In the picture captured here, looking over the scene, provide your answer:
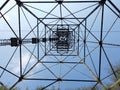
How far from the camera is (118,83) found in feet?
37.9

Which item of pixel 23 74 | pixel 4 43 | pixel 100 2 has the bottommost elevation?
pixel 23 74

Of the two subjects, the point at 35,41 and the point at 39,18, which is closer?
the point at 39,18

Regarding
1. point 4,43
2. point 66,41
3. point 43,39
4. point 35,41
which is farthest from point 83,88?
point 4,43

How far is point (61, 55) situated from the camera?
89.6 ft

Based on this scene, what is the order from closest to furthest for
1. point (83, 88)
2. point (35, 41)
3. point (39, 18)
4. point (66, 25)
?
point (39, 18), point (35, 41), point (66, 25), point (83, 88)

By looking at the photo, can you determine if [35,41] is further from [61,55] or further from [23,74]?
[23,74]

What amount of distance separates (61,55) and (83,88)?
1909 centimetres

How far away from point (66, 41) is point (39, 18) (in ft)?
28.1

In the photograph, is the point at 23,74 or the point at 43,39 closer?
the point at 23,74

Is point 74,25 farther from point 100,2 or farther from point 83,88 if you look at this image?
point 83,88

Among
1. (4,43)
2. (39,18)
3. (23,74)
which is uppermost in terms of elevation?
(39,18)

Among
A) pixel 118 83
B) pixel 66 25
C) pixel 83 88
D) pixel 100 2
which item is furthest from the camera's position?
pixel 83 88

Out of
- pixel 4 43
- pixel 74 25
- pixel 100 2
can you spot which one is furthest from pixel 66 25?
pixel 100 2

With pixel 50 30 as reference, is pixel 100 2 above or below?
below
